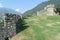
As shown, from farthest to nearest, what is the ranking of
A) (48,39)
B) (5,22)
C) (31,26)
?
(31,26)
(5,22)
(48,39)

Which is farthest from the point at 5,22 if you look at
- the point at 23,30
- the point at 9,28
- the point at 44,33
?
the point at 44,33

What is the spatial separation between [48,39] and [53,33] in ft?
6.95

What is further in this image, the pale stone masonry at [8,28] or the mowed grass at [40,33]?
the mowed grass at [40,33]

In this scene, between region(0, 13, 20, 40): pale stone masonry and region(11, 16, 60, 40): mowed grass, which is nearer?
region(0, 13, 20, 40): pale stone masonry

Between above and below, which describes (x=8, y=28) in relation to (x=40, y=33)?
above

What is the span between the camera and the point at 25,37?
26922 millimetres

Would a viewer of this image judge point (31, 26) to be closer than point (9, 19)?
No

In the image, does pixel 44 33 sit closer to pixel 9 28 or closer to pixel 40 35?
pixel 40 35

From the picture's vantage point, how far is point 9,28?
91.7 ft

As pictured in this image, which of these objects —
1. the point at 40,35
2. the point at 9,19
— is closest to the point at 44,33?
the point at 40,35

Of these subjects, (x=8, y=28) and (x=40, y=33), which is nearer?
(x=8, y=28)

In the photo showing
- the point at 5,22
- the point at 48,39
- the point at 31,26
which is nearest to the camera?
the point at 48,39

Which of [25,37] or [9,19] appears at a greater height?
[9,19]

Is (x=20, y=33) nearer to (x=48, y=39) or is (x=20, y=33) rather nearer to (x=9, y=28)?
(x=9, y=28)
